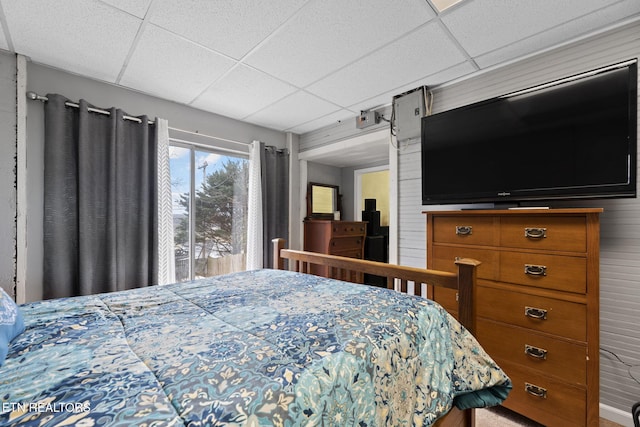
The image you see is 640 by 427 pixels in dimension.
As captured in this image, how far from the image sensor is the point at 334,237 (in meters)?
3.34

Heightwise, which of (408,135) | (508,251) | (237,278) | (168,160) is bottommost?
(237,278)

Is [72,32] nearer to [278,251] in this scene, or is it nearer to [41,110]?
[41,110]

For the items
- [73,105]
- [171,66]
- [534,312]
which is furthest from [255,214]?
[534,312]

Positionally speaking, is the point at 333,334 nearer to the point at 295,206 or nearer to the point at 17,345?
the point at 17,345

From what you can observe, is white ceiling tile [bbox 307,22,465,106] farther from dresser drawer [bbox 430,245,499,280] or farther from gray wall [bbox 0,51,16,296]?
gray wall [bbox 0,51,16,296]

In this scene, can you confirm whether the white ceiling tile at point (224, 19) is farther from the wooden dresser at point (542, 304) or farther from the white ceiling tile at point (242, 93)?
the wooden dresser at point (542, 304)

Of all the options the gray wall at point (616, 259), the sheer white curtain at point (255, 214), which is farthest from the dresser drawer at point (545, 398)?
the sheer white curtain at point (255, 214)

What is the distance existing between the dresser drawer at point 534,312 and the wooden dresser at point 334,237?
6.02 ft

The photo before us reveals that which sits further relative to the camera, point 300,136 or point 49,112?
point 300,136

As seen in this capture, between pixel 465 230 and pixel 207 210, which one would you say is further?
pixel 207 210

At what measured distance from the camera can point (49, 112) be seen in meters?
2.01

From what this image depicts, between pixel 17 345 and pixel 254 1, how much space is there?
174 centimetres

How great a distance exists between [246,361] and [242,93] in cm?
235

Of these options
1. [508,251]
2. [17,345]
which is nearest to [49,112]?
[17,345]
